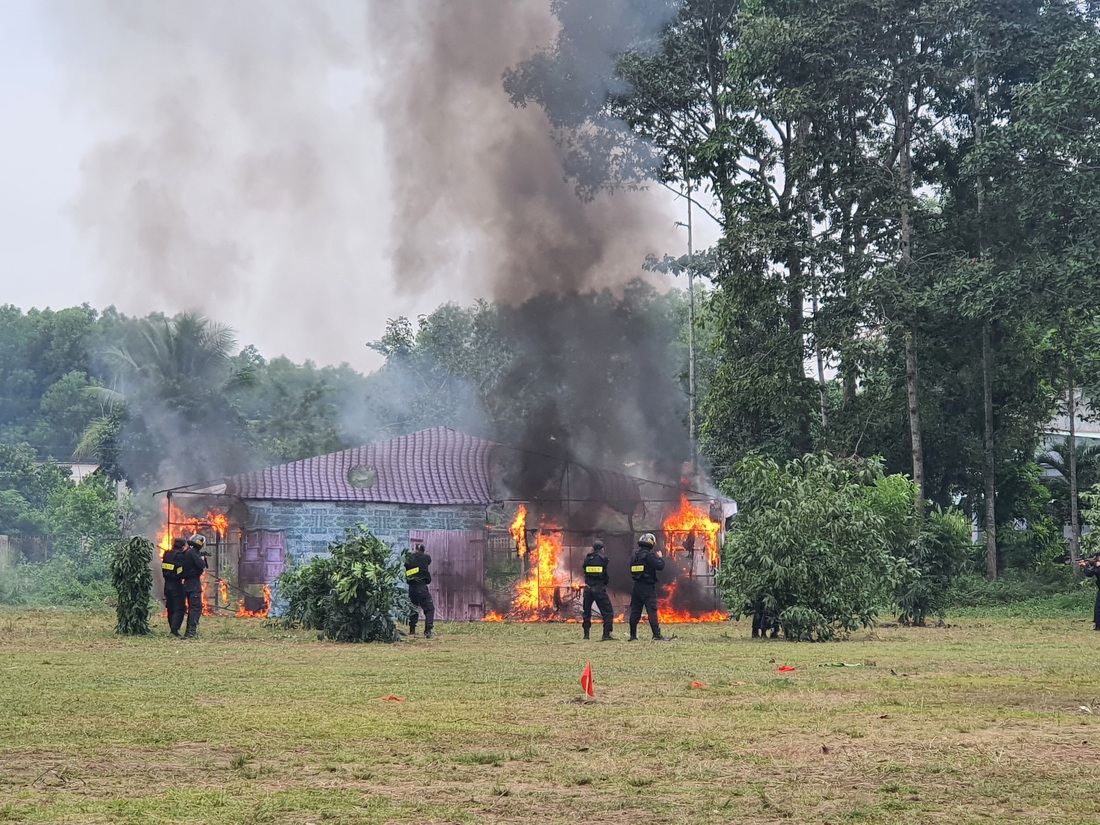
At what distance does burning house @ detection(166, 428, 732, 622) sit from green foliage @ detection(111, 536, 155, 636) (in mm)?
9941

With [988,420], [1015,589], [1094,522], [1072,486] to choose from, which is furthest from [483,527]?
[1072,486]

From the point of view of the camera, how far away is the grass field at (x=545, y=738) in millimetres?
8633

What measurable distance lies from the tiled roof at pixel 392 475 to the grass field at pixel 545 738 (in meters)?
15.4

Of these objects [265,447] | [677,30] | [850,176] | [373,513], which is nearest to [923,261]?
[850,176]

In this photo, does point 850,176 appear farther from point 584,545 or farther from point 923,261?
point 584,545

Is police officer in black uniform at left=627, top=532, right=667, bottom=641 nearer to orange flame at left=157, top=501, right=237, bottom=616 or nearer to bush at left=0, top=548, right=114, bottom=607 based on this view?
orange flame at left=157, top=501, right=237, bottom=616

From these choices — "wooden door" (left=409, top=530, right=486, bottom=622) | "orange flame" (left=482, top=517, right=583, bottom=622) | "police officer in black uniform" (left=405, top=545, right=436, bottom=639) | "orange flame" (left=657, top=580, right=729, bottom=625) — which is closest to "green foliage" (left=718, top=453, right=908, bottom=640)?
"police officer in black uniform" (left=405, top=545, right=436, bottom=639)

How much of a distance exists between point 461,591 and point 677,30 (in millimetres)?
18846

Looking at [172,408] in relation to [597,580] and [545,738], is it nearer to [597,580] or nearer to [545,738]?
[597,580]

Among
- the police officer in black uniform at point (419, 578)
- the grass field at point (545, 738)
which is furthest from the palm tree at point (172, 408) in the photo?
the grass field at point (545, 738)

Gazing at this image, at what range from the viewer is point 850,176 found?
43562mm

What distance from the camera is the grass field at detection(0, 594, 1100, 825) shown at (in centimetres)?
863

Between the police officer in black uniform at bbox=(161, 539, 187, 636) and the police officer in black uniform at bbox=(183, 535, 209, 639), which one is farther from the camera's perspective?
the police officer in black uniform at bbox=(161, 539, 187, 636)

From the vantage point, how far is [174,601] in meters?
25.8
